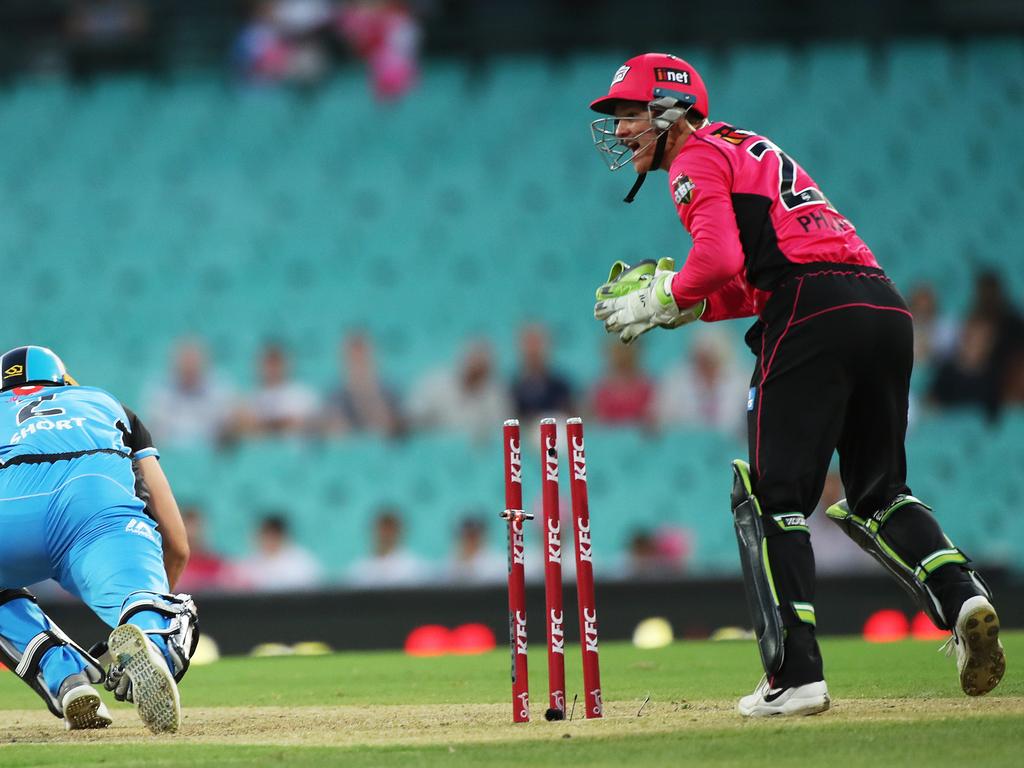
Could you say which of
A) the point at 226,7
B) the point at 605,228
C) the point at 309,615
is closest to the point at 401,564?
the point at 309,615

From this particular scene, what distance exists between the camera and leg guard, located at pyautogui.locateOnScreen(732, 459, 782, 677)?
479 centimetres

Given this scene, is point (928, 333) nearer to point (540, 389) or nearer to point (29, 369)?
point (540, 389)

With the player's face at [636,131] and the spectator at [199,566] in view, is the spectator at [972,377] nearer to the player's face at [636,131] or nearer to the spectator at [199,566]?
the spectator at [199,566]

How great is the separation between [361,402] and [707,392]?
281 cm

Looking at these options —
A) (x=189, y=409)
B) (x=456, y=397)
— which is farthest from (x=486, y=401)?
(x=189, y=409)

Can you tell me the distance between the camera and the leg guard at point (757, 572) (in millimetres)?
4790

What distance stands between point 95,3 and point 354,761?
11.6 meters

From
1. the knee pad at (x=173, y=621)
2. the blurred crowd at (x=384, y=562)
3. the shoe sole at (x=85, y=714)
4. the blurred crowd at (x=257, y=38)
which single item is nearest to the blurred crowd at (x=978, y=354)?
the blurred crowd at (x=384, y=562)

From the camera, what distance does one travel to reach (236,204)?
14188 millimetres

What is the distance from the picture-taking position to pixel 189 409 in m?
12.6

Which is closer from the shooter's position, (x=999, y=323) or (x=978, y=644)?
(x=978, y=644)

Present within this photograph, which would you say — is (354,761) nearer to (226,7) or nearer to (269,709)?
(269,709)

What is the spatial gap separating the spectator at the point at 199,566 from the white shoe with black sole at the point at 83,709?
5.74 m

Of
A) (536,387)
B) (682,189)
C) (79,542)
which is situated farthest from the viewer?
(536,387)
